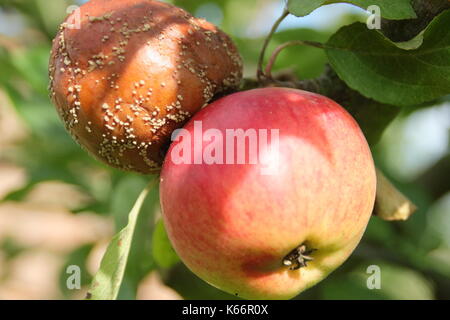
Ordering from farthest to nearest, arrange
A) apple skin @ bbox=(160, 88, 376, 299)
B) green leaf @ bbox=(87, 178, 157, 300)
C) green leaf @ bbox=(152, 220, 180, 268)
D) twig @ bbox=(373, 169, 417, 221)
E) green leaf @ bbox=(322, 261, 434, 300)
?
green leaf @ bbox=(322, 261, 434, 300), green leaf @ bbox=(152, 220, 180, 268), twig @ bbox=(373, 169, 417, 221), green leaf @ bbox=(87, 178, 157, 300), apple skin @ bbox=(160, 88, 376, 299)

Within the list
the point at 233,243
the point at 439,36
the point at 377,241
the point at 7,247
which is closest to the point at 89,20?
the point at 233,243

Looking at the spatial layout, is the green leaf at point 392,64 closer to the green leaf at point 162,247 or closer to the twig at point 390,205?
the twig at point 390,205

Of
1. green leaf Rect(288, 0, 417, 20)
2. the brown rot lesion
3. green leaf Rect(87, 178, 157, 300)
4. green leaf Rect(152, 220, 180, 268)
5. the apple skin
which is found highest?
green leaf Rect(288, 0, 417, 20)

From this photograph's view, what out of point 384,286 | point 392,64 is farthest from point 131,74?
point 384,286

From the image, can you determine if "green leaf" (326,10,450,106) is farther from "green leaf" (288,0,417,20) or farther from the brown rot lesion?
the brown rot lesion

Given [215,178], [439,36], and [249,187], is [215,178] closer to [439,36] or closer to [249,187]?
[249,187]

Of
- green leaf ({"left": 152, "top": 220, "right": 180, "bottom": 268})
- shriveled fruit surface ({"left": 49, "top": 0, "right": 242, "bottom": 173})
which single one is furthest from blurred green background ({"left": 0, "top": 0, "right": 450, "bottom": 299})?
shriveled fruit surface ({"left": 49, "top": 0, "right": 242, "bottom": 173})

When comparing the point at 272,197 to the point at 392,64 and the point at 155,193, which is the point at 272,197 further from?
the point at 155,193
